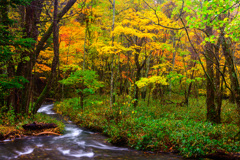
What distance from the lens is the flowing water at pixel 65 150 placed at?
245 inches

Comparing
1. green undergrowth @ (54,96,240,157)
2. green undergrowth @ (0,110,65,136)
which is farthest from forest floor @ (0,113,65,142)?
green undergrowth @ (54,96,240,157)

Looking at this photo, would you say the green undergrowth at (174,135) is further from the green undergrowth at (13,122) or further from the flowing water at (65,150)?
the green undergrowth at (13,122)

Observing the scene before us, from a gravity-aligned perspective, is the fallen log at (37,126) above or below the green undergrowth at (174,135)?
below

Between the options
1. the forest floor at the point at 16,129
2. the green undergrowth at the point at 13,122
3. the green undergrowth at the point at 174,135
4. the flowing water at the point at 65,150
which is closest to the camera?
the green undergrowth at the point at 174,135

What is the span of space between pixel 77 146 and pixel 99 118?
3712 millimetres

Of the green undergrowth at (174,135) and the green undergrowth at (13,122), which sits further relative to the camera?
the green undergrowth at (13,122)

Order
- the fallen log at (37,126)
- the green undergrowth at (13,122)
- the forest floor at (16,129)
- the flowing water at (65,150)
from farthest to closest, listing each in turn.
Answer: the fallen log at (37,126)
the green undergrowth at (13,122)
the forest floor at (16,129)
the flowing water at (65,150)

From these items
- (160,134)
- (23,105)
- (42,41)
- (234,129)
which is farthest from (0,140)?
(234,129)

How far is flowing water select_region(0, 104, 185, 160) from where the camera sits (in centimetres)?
621

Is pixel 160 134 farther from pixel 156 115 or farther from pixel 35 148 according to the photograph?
pixel 35 148

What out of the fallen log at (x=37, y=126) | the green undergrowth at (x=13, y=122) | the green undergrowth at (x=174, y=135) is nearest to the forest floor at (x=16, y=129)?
the green undergrowth at (x=13, y=122)

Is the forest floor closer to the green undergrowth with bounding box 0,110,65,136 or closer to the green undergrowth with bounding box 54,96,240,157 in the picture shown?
the green undergrowth with bounding box 0,110,65,136

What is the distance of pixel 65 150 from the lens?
709 centimetres

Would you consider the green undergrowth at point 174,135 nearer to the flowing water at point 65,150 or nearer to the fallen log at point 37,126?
the flowing water at point 65,150
